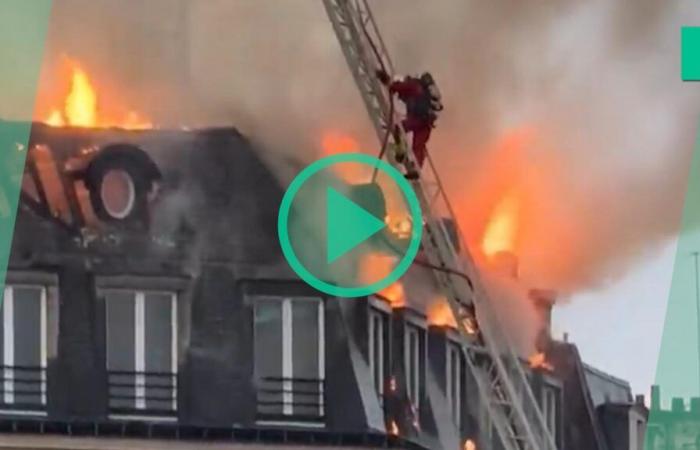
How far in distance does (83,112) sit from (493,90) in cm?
64

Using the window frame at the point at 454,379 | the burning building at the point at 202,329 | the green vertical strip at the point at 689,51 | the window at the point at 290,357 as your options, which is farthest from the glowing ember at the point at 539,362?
the green vertical strip at the point at 689,51

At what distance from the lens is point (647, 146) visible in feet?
7.43

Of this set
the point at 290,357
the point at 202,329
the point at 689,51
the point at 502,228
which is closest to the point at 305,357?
the point at 290,357

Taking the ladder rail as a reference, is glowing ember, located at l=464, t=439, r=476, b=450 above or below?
below

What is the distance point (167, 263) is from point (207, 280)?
0.07 m

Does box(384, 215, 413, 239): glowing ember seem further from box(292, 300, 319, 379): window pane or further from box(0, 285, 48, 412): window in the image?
box(0, 285, 48, 412): window

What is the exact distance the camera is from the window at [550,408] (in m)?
2.21

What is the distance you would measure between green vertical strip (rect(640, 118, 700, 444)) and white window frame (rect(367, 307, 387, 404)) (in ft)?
1.39

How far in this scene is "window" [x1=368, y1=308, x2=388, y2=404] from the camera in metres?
2.17

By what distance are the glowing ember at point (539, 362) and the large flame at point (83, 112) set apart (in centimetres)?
69

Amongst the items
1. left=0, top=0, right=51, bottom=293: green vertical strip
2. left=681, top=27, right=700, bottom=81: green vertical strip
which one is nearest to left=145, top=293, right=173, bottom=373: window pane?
left=0, top=0, right=51, bottom=293: green vertical strip

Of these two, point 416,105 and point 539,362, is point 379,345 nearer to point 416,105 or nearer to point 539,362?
point 539,362

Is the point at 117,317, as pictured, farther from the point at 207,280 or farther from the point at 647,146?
the point at 647,146

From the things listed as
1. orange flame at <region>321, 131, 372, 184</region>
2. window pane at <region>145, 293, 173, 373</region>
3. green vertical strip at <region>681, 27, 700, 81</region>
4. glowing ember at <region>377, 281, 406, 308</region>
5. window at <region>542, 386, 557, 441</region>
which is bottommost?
window at <region>542, 386, 557, 441</region>
